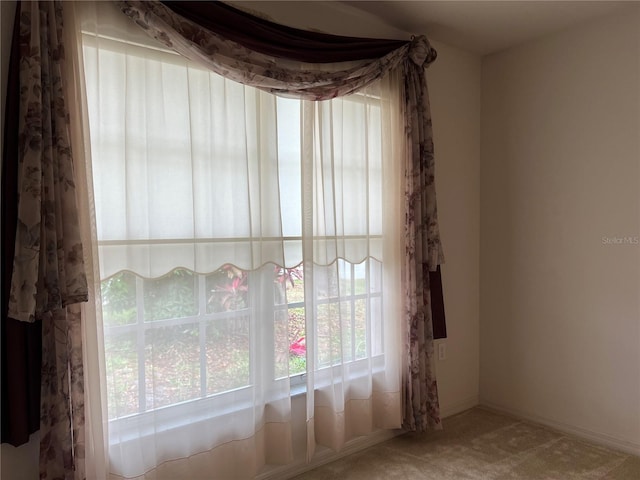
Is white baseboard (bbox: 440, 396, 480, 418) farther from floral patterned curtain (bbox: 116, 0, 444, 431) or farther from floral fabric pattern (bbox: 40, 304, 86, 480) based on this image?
floral fabric pattern (bbox: 40, 304, 86, 480)

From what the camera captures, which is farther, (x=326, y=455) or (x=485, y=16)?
(x=485, y=16)

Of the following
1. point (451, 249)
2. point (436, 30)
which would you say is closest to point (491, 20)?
point (436, 30)

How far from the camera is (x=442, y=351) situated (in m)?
3.16

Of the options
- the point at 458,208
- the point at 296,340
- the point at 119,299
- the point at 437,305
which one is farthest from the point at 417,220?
the point at 119,299

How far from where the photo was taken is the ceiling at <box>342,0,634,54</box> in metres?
2.55

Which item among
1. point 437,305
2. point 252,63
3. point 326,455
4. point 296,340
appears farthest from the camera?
point 437,305

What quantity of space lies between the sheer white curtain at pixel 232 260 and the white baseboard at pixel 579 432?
106 cm

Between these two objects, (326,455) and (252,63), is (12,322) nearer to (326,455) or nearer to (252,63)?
(252,63)

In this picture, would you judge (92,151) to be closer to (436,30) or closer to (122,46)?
(122,46)

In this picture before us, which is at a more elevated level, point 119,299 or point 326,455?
point 119,299

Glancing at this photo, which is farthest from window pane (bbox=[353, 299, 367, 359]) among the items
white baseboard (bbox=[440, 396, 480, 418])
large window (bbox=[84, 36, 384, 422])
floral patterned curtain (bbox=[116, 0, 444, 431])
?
white baseboard (bbox=[440, 396, 480, 418])

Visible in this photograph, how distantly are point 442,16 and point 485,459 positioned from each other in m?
2.51

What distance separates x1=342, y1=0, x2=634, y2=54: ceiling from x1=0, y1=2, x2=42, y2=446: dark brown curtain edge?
1.74 m

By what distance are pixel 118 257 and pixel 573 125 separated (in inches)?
106
